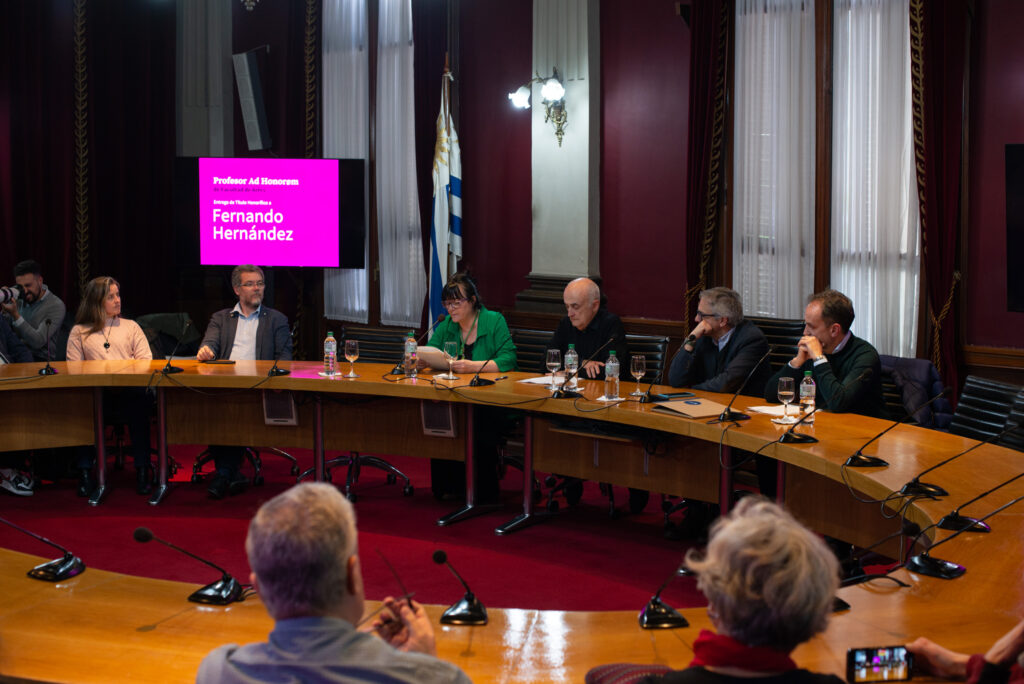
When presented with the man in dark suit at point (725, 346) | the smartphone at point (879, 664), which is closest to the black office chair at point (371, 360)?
the man in dark suit at point (725, 346)

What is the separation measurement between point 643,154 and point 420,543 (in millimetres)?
3239

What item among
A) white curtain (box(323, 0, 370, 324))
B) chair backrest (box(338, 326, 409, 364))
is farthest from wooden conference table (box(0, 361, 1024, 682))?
white curtain (box(323, 0, 370, 324))

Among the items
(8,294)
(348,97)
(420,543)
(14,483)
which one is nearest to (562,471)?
(420,543)

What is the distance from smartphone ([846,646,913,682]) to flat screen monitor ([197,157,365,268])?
6.36 metres

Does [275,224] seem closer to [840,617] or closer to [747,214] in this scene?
[747,214]

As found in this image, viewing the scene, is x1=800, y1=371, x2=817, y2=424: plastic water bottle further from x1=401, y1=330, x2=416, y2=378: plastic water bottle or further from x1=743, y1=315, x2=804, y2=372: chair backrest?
x1=401, y1=330, x2=416, y2=378: plastic water bottle

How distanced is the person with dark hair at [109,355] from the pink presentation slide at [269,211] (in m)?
2.01

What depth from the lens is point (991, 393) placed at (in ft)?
14.0

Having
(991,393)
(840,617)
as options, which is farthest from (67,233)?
(840,617)

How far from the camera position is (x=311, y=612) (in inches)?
62.4

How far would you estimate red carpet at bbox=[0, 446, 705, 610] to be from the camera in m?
4.30

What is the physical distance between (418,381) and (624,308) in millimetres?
2389

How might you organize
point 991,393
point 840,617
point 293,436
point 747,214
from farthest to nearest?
point 747,214, point 293,436, point 991,393, point 840,617

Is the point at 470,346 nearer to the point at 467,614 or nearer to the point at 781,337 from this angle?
the point at 781,337
